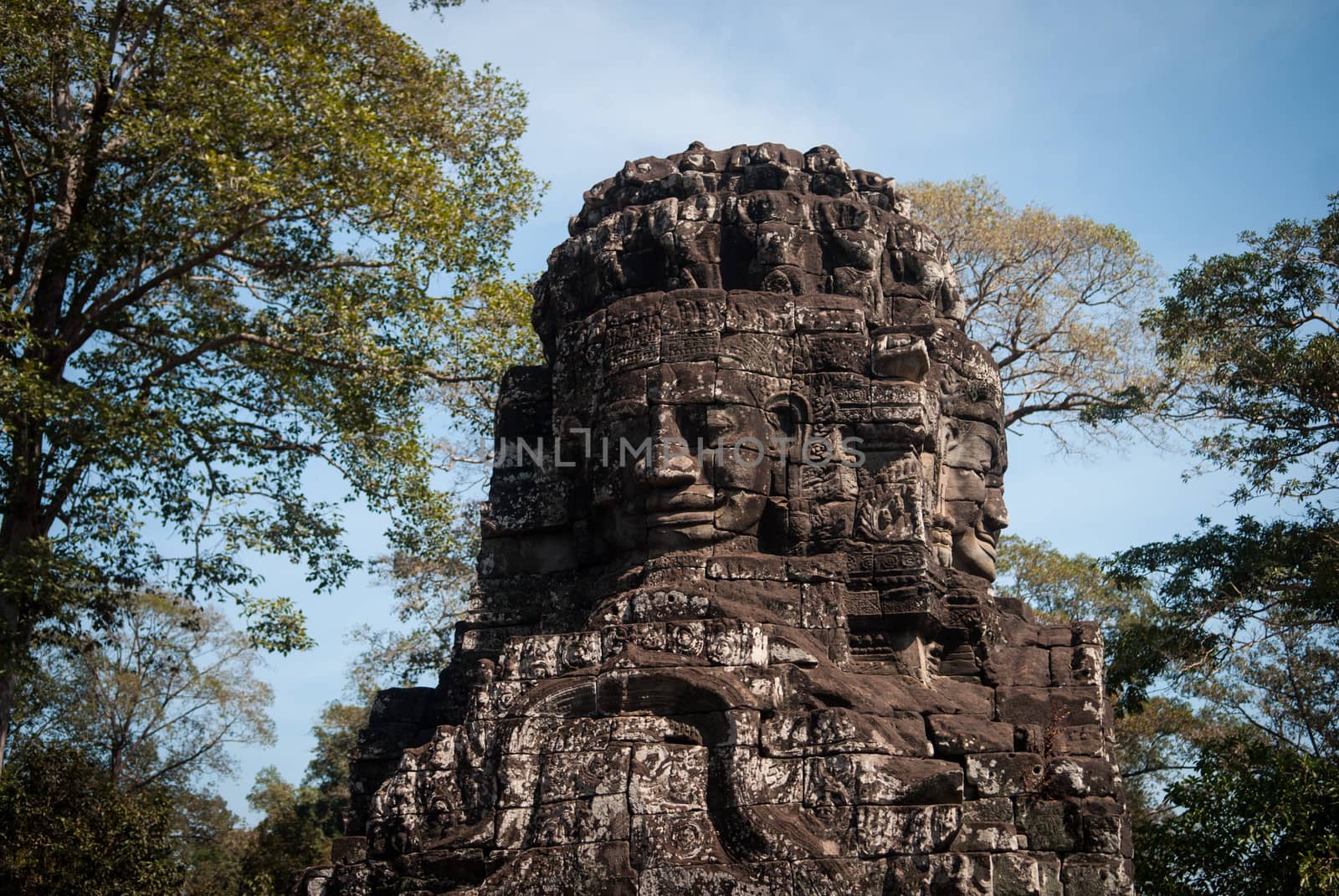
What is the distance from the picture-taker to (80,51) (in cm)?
1451

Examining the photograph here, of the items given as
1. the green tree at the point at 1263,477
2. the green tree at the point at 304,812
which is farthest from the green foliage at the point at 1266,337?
the green tree at the point at 304,812

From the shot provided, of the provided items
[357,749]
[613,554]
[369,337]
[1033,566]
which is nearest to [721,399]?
[613,554]

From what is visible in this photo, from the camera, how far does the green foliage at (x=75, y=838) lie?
13547 mm

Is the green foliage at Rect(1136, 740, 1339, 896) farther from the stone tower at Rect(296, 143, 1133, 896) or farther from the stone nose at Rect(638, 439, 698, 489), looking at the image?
the stone nose at Rect(638, 439, 698, 489)

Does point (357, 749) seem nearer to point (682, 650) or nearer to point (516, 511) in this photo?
point (516, 511)

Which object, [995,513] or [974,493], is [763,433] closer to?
[974,493]

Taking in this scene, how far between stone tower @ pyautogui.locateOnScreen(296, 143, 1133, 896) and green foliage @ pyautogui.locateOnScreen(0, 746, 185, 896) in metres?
3.79

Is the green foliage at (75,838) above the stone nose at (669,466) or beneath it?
beneath

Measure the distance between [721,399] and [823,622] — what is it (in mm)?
1625

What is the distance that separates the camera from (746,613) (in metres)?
9.75

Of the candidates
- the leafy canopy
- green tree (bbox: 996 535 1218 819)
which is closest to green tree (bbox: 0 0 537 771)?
the leafy canopy

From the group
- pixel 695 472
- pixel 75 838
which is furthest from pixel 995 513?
pixel 75 838

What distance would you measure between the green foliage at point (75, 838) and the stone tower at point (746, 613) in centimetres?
379

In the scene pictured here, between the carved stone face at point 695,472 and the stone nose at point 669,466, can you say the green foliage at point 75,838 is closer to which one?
the carved stone face at point 695,472
